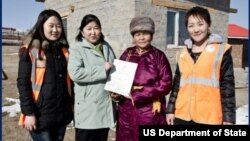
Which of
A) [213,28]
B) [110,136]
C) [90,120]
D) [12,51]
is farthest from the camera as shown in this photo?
[12,51]

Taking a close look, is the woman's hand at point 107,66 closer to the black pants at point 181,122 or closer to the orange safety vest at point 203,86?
the orange safety vest at point 203,86

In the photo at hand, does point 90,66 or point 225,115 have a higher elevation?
point 90,66

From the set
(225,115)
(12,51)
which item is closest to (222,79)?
(225,115)

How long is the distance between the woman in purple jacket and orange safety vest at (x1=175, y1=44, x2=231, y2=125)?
0.20 m

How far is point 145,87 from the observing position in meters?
2.94

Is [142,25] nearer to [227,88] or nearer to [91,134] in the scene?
[227,88]

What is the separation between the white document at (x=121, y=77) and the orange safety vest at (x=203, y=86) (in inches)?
19.5

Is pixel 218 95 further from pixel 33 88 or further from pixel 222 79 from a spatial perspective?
pixel 33 88

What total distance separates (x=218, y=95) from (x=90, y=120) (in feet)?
4.10

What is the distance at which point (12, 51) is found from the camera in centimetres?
2991

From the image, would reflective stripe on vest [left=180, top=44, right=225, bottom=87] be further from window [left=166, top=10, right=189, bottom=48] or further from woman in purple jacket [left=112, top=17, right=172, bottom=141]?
window [left=166, top=10, right=189, bottom=48]

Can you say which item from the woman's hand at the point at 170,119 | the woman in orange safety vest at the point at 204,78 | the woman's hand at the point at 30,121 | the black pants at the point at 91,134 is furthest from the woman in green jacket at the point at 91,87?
the woman in orange safety vest at the point at 204,78

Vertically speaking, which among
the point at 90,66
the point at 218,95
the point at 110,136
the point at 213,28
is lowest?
the point at 110,136

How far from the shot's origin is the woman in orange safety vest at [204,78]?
8.70ft
